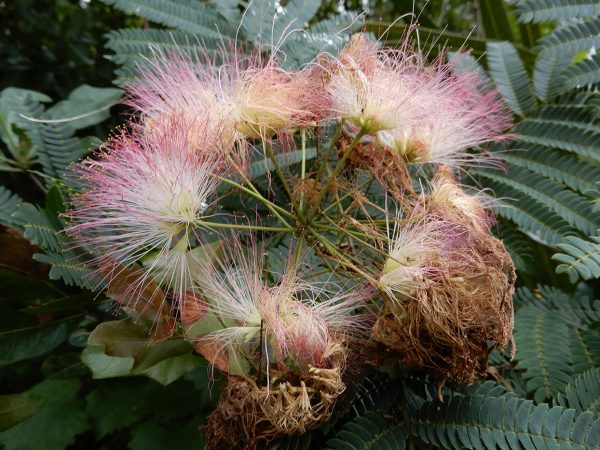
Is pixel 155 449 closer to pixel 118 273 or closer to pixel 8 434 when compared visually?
pixel 8 434

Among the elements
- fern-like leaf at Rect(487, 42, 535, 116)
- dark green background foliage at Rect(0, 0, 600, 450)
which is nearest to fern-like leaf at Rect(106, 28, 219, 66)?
dark green background foliage at Rect(0, 0, 600, 450)

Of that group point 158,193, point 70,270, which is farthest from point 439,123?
point 70,270

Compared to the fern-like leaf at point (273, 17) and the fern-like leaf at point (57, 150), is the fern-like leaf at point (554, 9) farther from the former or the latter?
the fern-like leaf at point (57, 150)

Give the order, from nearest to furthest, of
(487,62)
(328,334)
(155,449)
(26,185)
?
(328,334) → (155,449) → (487,62) → (26,185)

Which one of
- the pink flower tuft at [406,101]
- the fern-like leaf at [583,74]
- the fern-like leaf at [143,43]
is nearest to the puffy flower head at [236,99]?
the pink flower tuft at [406,101]

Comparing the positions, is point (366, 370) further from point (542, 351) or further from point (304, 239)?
point (542, 351)

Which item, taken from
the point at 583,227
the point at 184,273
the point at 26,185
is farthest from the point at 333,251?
the point at 26,185

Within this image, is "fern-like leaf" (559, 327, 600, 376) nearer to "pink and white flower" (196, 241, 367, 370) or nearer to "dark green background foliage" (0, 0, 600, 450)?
"dark green background foliage" (0, 0, 600, 450)

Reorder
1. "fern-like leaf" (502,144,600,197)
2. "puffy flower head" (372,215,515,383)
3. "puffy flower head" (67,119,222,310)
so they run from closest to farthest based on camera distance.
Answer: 1. "puffy flower head" (372,215,515,383)
2. "puffy flower head" (67,119,222,310)
3. "fern-like leaf" (502,144,600,197)
